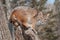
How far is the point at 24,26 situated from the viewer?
2994 millimetres

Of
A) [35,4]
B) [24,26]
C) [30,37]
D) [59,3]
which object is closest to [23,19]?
[24,26]

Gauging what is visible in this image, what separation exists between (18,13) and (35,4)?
5.92m

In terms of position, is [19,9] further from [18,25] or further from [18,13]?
[18,25]

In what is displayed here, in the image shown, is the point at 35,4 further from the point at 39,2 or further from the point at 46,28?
the point at 46,28

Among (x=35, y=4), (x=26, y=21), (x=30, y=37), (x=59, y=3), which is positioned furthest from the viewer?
(x=59, y=3)

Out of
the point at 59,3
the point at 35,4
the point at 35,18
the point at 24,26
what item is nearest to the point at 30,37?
the point at 24,26

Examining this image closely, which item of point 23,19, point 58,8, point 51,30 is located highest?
point 23,19

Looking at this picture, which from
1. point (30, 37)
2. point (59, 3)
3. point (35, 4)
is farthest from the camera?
point (59, 3)

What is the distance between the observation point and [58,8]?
10477 millimetres

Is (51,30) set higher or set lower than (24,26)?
lower

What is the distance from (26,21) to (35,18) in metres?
0.18

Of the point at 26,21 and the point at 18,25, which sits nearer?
the point at 18,25

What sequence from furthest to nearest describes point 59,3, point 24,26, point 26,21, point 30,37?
point 59,3 → point 26,21 → point 24,26 → point 30,37

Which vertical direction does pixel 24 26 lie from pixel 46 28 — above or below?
above
